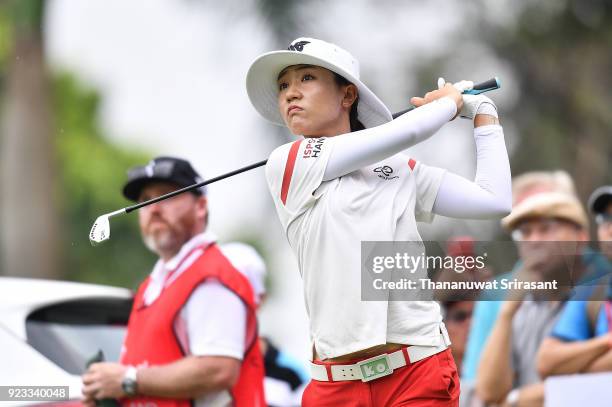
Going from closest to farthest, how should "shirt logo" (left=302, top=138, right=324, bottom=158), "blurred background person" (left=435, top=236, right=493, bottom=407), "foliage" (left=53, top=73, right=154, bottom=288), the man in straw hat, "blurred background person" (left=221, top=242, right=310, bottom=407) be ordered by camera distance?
"shirt logo" (left=302, top=138, right=324, bottom=158)
"blurred background person" (left=435, top=236, right=493, bottom=407)
the man in straw hat
"blurred background person" (left=221, top=242, right=310, bottom=407)
"foliage" (left=53, top=73, right=154, bottom=288)

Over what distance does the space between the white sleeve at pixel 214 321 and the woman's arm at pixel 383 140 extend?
1.34 metres

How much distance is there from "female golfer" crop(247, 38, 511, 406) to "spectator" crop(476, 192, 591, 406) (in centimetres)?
166

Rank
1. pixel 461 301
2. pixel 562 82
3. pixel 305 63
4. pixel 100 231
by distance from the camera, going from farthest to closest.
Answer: pixel 562 82 → pixel 461 301 → pixel 100 231 → pixel 305 63

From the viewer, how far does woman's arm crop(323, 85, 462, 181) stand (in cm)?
379

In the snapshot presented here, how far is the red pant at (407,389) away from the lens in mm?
3760

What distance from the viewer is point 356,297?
3.75 m

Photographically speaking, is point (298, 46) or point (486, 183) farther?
point (298, 46)

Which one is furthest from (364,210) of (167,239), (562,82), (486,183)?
(562,82)

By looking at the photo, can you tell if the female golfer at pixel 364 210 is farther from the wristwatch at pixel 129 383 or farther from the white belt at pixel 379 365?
the wristwatch at pixel 129 383

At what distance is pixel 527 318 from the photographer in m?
5.82

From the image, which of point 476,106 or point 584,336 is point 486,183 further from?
point 584,336

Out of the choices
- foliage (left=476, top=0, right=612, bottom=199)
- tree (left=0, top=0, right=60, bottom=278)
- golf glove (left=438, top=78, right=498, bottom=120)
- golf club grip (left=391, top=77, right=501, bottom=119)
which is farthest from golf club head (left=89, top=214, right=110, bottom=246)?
foliage (left=476, top=0, right=612, bottom=199)

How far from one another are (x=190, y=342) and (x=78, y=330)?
2.23 ft

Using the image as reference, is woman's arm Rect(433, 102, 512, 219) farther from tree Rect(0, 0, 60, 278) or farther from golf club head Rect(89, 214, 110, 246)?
tree Rect(0, 0, 60, 278)
